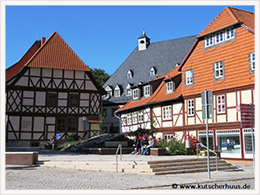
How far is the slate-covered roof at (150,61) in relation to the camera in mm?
41500

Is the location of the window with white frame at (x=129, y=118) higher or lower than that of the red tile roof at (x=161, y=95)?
lower

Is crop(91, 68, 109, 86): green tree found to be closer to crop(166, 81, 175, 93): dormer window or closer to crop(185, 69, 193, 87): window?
crop(166, 81, 175, 93): dormer window

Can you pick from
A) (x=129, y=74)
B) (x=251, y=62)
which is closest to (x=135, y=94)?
(x=129, y=74)

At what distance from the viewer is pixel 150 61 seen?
145 ft

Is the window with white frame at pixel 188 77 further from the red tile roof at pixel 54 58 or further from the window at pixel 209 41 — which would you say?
the red tile roof at pixel 54 58

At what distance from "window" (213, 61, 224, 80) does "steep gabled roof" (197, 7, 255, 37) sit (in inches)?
90.5

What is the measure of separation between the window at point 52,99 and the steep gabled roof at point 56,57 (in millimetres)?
2772

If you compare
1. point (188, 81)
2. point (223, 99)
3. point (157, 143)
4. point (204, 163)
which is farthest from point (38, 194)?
point (188, 81)

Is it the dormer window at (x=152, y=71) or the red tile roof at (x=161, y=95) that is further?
the dormer window at (x=152, y=71)

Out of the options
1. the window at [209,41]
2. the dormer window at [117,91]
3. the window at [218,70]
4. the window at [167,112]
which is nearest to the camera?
the window at [218,70]

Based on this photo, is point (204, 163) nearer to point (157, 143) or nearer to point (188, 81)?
point (157, 143)

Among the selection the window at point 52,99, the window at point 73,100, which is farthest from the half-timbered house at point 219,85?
the window at point 52,99

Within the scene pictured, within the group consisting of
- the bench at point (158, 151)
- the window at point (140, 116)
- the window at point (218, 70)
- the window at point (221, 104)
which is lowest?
the bench at point (158, 151)

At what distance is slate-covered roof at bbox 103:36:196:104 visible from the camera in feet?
136
